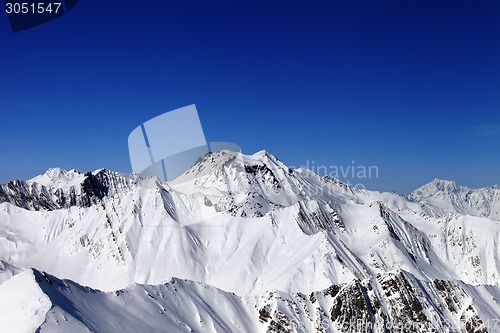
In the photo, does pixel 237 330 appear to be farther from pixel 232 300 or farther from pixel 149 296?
pixel 149 296

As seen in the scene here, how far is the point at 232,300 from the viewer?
435 ft

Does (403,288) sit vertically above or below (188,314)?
below

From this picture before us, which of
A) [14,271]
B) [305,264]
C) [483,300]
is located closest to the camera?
[483,300]


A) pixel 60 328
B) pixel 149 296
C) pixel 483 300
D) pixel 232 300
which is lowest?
pixel 483 300

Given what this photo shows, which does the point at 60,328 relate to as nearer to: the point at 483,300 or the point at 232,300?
the point at 232,300

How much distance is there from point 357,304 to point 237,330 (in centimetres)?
3821

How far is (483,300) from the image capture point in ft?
495

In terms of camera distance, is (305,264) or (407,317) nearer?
(407,317)

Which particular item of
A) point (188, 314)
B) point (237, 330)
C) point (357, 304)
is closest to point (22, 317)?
point (188, 314)

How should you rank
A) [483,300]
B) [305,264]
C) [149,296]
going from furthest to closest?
[305,264] → [483,300] → [149,296]

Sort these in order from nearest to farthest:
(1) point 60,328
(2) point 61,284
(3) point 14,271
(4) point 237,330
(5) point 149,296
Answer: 1. (1) point 60,328
2. (2) point 61,284
3. (5) point 149,296
4. (4) point 237,330
5. (3) point 14,271

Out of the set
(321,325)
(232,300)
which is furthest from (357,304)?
(232,300)

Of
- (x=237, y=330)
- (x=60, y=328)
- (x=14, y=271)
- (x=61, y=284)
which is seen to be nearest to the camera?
(x=60, y=328)

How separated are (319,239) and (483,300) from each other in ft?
224
